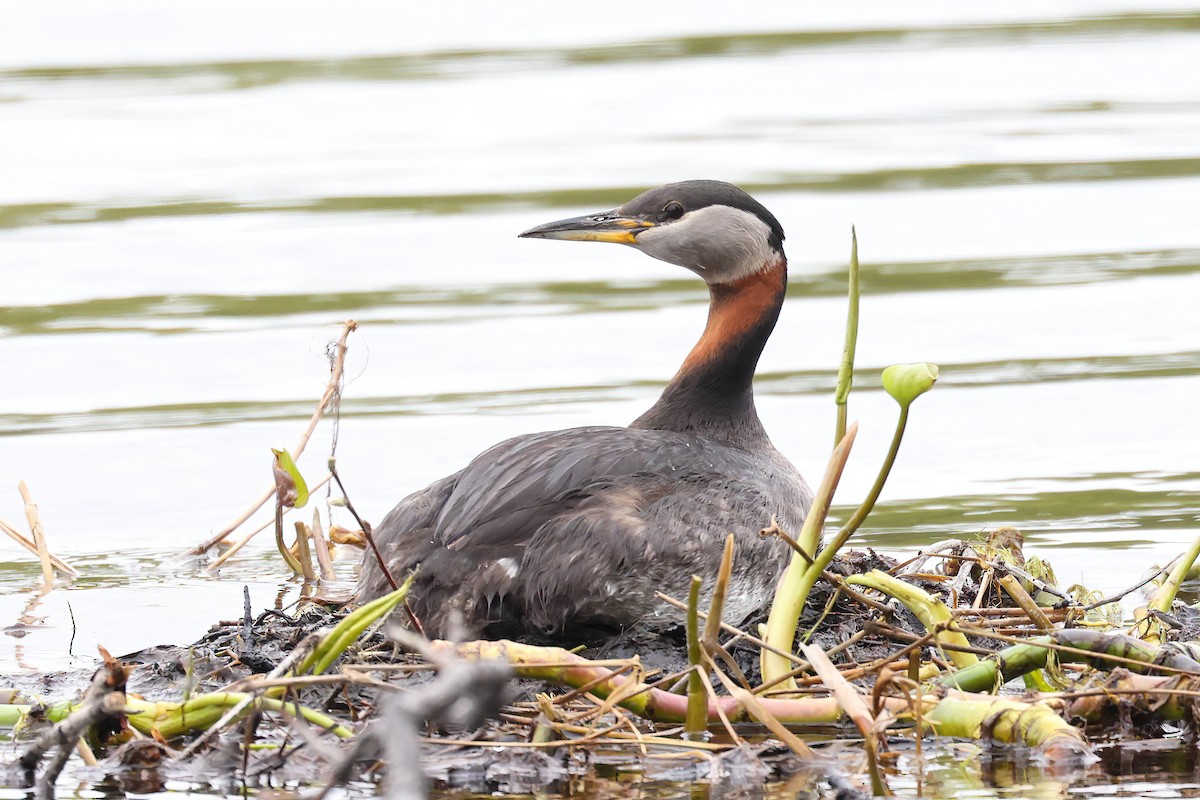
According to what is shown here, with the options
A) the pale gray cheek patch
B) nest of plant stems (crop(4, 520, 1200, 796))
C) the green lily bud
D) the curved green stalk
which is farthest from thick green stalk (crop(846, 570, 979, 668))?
the pale gray cheek patch

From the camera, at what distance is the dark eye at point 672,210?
6.90 m

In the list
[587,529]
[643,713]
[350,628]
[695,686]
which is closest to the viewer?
[350,628]

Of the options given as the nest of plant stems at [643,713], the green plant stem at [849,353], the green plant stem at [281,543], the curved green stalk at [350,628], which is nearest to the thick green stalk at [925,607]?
the nest of plant stems at [643,713]

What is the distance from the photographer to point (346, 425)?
939cm

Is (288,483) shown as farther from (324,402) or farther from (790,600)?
(790,600)

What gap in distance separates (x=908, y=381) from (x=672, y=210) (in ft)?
7.63

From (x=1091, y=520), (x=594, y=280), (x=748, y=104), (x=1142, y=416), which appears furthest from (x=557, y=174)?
(x=1091, y=520)

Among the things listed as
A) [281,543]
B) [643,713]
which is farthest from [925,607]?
[281,543]

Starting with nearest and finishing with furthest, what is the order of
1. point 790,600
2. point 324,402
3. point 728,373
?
1. point 790,600
2. point 324,402
3. point 728,373

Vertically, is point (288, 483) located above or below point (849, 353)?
below

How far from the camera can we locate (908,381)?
15.5ft

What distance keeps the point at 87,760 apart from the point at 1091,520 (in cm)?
409

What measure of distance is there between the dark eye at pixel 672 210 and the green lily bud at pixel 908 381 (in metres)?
2.24

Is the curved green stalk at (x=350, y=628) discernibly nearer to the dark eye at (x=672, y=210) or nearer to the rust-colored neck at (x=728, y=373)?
the rust-colored neck at (x=728, y=373)
